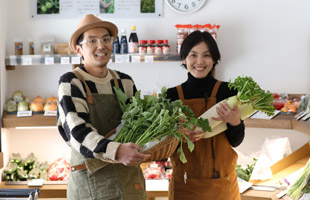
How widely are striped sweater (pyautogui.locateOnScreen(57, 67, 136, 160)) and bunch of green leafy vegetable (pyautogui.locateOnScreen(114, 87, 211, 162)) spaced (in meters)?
0.12

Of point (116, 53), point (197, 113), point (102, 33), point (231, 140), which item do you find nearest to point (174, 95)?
point (197, 113)

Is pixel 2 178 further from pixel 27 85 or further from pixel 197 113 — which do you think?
pixel 197 113

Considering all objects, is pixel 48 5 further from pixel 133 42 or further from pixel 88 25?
pixel 88 25

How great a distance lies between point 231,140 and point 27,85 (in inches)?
122

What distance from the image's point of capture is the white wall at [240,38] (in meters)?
4.98

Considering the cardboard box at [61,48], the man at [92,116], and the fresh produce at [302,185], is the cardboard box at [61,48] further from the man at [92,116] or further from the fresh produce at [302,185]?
the fresh produce at [302,185]

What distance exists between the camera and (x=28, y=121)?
15.4 feet

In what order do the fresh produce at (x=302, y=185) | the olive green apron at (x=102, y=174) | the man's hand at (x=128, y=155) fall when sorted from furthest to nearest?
1. the fresh produce at (x=302, y=185)
2. the olive green apron at (x=102, y=174)
3. the man's hand at (x=128, y=155)

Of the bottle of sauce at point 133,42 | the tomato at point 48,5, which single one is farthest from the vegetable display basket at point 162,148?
the tomato at point 48,5

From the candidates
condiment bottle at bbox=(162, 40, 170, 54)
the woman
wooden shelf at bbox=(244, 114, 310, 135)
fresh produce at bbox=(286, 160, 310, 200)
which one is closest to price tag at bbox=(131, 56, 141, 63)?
condiment bottle at bbox=(162, 40, 170, 54)

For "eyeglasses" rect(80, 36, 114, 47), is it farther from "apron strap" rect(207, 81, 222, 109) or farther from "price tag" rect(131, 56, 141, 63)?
"price tag" rect(131, 56, 141, 63)

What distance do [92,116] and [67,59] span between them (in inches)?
98.8

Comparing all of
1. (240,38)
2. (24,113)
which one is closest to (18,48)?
(24,113)

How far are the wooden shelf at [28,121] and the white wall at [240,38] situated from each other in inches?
18.3
